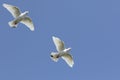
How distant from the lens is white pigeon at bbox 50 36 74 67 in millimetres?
36438

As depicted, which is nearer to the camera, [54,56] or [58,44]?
[54,56]

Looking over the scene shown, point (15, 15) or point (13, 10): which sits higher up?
point (13, 10)


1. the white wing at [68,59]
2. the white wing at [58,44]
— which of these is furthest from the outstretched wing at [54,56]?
the white wing at [68,59]

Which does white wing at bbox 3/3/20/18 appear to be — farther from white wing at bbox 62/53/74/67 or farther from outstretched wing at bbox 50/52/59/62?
white wing at bbox 62/53/74/67

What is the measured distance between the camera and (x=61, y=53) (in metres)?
37.2

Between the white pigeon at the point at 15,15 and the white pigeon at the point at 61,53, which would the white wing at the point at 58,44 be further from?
the white pigeon at the point at 15,15

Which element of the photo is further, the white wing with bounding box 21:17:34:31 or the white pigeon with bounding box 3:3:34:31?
the white wing with bounding box 21:17:34:31

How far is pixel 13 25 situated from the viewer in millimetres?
35906

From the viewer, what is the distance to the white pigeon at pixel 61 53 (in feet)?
120

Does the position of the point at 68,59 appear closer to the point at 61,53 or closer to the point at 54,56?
the point at 61,53

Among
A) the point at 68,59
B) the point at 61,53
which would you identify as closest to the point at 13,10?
the point at 61,53

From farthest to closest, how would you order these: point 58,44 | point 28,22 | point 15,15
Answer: point 28,22 < point 58,44 < point 15,15

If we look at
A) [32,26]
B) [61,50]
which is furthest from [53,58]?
[32,26]

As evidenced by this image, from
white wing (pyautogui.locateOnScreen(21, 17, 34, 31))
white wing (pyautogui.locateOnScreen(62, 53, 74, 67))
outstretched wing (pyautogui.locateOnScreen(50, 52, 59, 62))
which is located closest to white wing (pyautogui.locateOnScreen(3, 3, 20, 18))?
white wing (pyautogui.locateOnScreen(21, 17, 34, 31))
